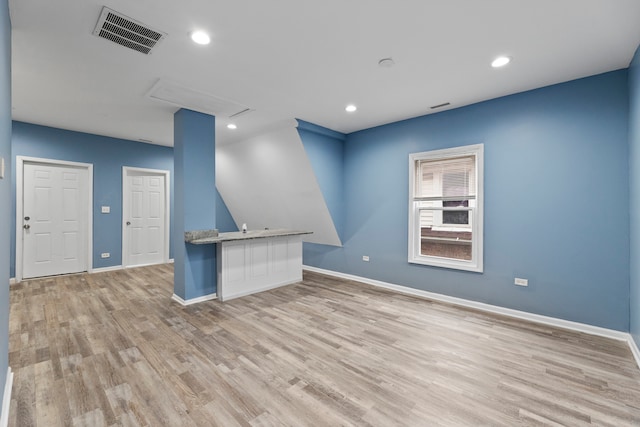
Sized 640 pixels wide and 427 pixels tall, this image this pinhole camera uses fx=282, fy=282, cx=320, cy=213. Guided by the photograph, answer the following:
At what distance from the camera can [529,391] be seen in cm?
203

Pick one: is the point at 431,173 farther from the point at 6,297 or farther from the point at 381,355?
the point at 6,297

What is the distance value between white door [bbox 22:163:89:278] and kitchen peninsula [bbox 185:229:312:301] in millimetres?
3063

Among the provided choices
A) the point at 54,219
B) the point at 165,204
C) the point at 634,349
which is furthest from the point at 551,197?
the point at 54,219

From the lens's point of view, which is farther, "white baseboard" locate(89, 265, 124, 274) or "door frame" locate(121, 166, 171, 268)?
"door frame" locate(121, 166, 171, 268)

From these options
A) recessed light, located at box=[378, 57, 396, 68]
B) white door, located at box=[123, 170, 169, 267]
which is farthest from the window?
white door, located at box=[123, 170, 169, 267]

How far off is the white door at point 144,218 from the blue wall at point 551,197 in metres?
5.24

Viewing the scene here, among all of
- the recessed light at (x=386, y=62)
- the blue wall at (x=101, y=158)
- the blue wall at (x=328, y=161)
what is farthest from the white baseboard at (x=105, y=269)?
the recessed light at (x=386, y=62)

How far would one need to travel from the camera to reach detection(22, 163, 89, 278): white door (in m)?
4.77

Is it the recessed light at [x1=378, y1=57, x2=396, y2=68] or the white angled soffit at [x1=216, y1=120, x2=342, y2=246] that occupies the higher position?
the recessed light at [x1=378, y1=57, x2=396, y2=68]

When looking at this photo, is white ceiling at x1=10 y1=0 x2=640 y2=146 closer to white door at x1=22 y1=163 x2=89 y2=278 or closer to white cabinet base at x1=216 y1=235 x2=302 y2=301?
white door at x1=22 y1=163 x2=89 y2=278

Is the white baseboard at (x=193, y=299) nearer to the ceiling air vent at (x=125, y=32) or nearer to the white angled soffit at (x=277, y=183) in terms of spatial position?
the white angled soffit at (x=277, y=183)

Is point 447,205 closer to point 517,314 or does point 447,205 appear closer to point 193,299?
point 517,314

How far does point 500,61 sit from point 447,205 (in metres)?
2.00

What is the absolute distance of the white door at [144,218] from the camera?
5809mm
